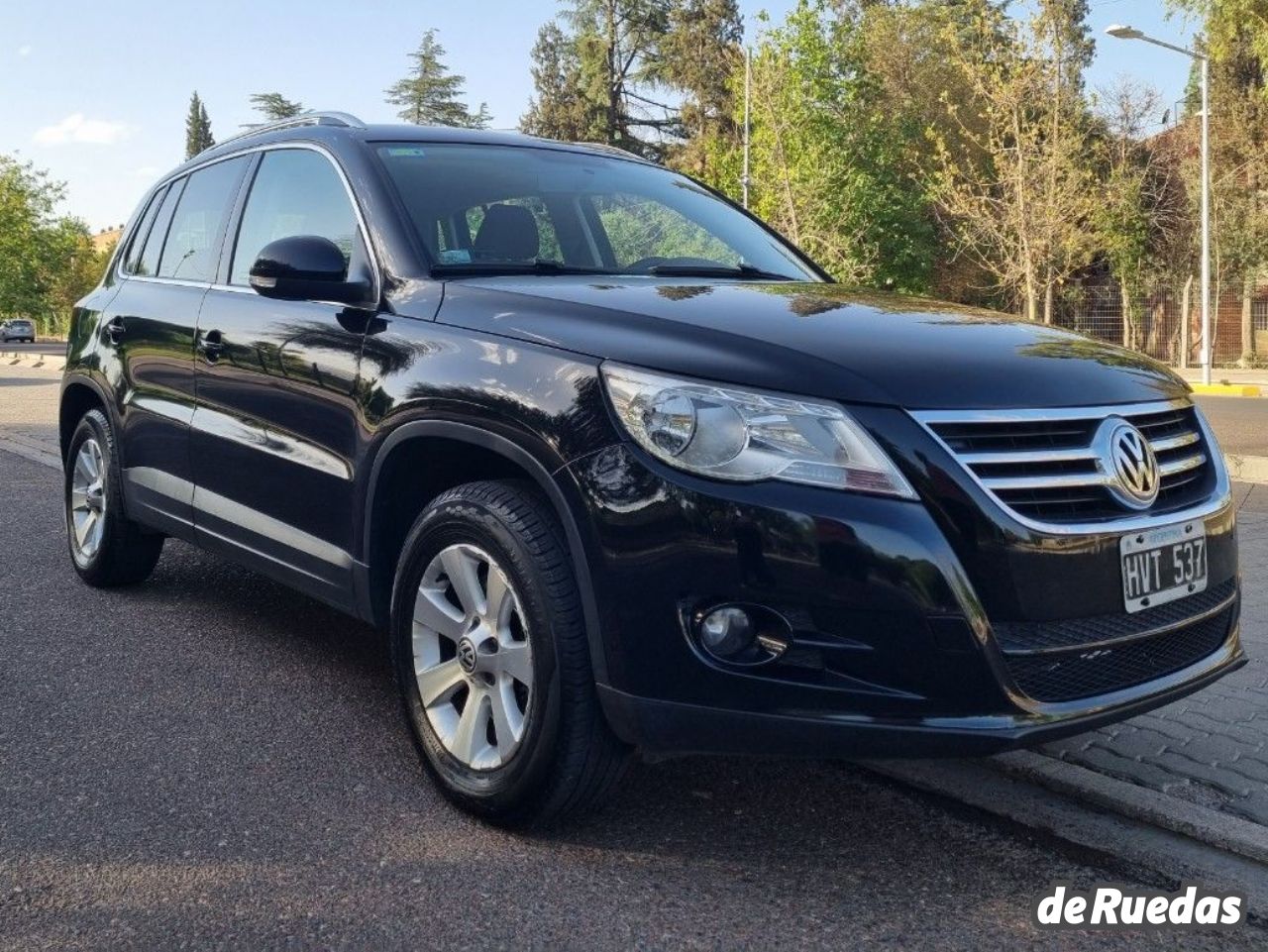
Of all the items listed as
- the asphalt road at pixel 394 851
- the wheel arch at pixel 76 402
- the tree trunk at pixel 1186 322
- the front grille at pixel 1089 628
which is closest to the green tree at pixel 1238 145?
the tree trunk at pixel 1186 322

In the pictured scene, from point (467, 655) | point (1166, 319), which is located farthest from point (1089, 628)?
point (1166, 319)

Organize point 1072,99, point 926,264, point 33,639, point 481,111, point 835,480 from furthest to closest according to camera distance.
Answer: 1. point 481,111
2. point 926,264
3. point 1072,99
4. point 33,639
5. point 835,480

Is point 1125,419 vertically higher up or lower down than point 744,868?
higher up

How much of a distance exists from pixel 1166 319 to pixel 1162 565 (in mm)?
35620

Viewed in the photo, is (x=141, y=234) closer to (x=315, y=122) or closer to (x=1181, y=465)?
(x=315, y=122)

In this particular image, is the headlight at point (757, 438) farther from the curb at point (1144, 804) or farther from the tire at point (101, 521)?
the tire at point (101, 521)

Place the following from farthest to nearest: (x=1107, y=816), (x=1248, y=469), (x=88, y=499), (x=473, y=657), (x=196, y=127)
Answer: (x=196, y=127)
(x=1248, y=469)
(x=88, y=499)
(x=1107, y=816)
(x=473, y=657)

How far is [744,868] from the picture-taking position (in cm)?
287

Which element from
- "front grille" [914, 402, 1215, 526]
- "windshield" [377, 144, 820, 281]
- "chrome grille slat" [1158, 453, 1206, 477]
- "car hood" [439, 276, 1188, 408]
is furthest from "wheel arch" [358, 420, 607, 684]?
"chrome grille slat" [1158, 453, 1206, 477]

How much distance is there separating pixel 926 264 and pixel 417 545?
4135 centimetres

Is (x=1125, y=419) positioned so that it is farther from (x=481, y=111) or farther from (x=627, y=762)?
(x=481, y=111)

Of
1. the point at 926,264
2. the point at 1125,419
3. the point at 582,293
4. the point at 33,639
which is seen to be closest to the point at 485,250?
the point at 582,293

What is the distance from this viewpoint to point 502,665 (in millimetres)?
2977

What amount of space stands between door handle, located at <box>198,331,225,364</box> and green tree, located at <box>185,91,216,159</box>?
10258cm
